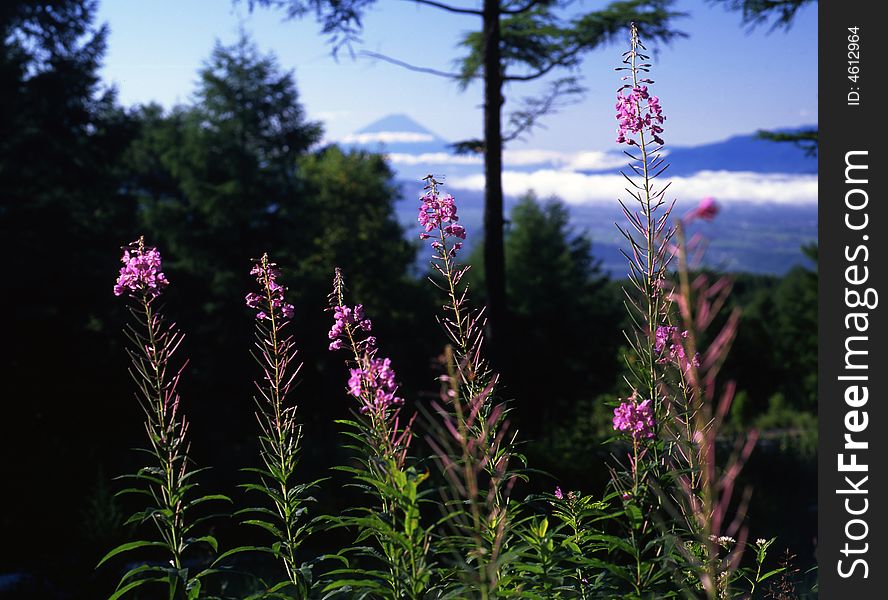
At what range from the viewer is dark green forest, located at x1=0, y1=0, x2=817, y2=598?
10562mm

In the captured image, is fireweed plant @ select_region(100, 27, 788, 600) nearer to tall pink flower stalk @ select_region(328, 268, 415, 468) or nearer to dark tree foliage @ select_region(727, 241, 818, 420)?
tall pink flower stalk @ select_region(328, 268, 415, 468)

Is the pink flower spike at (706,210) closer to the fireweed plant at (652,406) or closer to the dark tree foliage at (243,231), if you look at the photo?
the fireweed plant at (652,406)

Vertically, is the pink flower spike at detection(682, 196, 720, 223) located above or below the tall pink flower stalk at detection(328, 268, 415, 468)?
above

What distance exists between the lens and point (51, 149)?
58.0ft

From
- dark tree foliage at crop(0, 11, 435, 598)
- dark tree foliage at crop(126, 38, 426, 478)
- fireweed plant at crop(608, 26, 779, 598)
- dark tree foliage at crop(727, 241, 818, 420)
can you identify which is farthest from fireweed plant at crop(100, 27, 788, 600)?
dark tree foliage at crop(727, 241, 818, 420)

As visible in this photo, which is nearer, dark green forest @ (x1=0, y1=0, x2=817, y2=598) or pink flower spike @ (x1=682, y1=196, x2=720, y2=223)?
pink flower spike @ (x1=682, y1=196, x2=720, y2=223)

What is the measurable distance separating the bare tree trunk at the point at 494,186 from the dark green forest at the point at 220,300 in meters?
0.99

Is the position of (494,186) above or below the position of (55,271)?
above

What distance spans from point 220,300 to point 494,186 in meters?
13.8

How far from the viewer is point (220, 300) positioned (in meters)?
23.8

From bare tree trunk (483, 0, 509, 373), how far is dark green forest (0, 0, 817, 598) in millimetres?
990

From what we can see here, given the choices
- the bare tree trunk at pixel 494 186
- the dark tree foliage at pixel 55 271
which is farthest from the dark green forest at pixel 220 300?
the bare tree trunk at pixel 494 186

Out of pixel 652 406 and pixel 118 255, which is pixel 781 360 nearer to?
pixel 118 255

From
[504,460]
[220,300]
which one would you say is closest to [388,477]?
[504,460]
